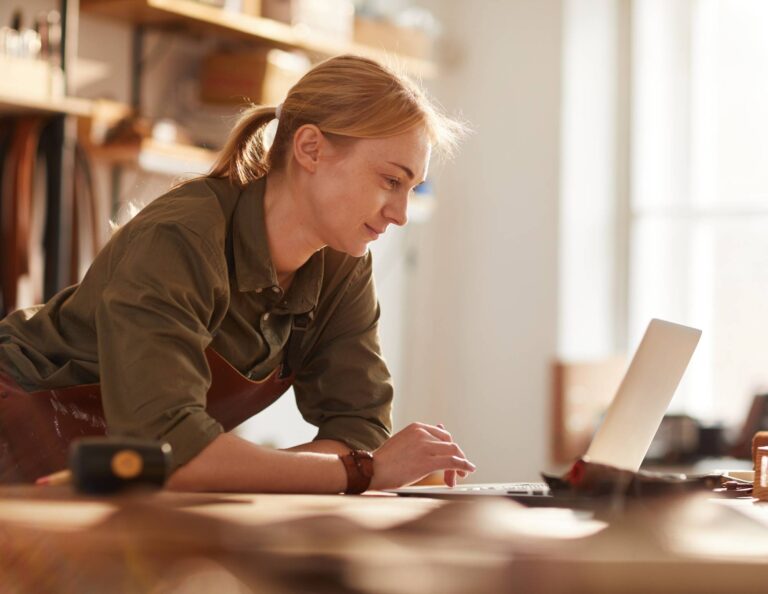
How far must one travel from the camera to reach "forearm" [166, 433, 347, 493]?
1.45 metres

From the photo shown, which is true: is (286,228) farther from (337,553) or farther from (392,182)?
(337,553)

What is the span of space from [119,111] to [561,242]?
1.93m

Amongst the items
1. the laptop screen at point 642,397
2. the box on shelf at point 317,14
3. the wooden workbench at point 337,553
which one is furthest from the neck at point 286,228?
the box on shelf at point 317,14

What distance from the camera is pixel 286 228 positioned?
183cm

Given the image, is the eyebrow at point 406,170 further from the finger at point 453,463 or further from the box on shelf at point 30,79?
the box on shelf at point 30,79

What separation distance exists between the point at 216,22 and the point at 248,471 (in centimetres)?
250

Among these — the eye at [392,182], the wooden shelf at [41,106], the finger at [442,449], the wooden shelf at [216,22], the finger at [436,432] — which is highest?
the wooden shelf at [216,22]

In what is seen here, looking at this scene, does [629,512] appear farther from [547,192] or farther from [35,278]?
[547,192]

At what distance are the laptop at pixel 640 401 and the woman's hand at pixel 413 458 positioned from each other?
0.06 metres

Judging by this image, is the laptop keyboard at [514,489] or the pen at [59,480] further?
the laptop keyboard at [514,489]

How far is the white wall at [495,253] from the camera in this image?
15.7 feet

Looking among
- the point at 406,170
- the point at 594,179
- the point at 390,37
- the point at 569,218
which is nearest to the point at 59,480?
the point at 406,170

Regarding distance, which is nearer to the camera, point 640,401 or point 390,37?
point 640,401

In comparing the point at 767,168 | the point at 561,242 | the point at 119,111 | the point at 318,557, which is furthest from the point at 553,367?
the point at 318,557
